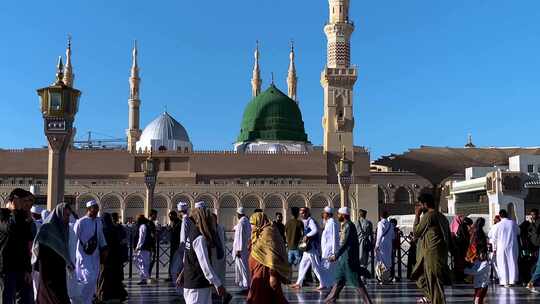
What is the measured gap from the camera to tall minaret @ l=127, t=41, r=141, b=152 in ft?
148

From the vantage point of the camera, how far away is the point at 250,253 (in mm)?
5125

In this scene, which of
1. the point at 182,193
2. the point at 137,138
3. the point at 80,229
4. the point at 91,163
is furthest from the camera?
the point at 137,138

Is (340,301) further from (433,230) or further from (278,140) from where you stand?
(278,140)

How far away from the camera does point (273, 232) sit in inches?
179

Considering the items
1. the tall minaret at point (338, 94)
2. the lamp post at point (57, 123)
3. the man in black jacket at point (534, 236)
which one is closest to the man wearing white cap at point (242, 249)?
the man in black jacket at point (534, 236)

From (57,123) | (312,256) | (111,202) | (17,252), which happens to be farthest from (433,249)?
(111,202)

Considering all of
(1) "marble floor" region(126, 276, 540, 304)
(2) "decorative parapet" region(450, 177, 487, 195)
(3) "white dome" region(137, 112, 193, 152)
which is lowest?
(1) "marble floor" region(126, 276, 540, 304)

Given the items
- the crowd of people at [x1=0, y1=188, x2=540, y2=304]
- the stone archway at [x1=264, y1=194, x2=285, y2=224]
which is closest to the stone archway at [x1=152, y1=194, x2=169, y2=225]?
the stone archway at [x1=264, y1=194, x2=285, y2=224]

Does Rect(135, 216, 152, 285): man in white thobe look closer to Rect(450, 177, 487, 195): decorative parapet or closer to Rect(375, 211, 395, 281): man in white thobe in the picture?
Rect(375, 211, 395, 281): man in white thobe

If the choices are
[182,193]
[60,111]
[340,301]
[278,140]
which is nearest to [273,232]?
[340,301]

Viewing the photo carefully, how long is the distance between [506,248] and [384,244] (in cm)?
167

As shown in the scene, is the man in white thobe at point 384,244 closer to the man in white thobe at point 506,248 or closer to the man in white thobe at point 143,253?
the man in white thobe at point 506,248

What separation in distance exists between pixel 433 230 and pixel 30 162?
37876 millimetres

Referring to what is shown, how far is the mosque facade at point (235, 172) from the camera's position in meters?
38.4
